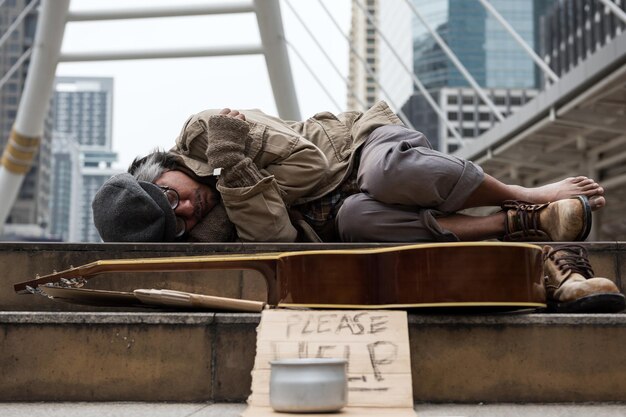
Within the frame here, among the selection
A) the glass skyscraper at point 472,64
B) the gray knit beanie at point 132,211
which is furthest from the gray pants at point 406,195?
the glass skyscraper at point 472,64

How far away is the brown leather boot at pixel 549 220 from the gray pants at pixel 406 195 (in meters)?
0.20

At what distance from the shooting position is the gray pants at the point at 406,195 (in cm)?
315

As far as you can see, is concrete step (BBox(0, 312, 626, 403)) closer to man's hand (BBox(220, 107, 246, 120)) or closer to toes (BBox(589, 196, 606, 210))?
toes (BBox(589, 196, 606, 210))

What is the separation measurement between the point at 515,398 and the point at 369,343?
1.37 feet

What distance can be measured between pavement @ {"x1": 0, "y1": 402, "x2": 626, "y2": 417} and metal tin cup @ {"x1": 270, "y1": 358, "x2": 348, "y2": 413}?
0.90 feet

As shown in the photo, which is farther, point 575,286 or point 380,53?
point 380,53

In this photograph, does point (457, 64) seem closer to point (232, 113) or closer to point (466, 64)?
point (232, 113)

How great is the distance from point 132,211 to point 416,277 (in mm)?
1320

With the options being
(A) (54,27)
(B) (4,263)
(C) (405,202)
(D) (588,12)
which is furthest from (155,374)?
(D) (588,12)

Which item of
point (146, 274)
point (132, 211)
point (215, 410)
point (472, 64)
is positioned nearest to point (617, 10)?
point (132, 211)

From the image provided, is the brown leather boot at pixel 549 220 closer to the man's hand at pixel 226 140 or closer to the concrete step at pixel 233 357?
the concrete step at pixel 233 357

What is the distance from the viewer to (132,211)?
316 cm

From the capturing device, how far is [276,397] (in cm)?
178

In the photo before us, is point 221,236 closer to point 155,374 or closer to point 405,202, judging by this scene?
point 405,202
